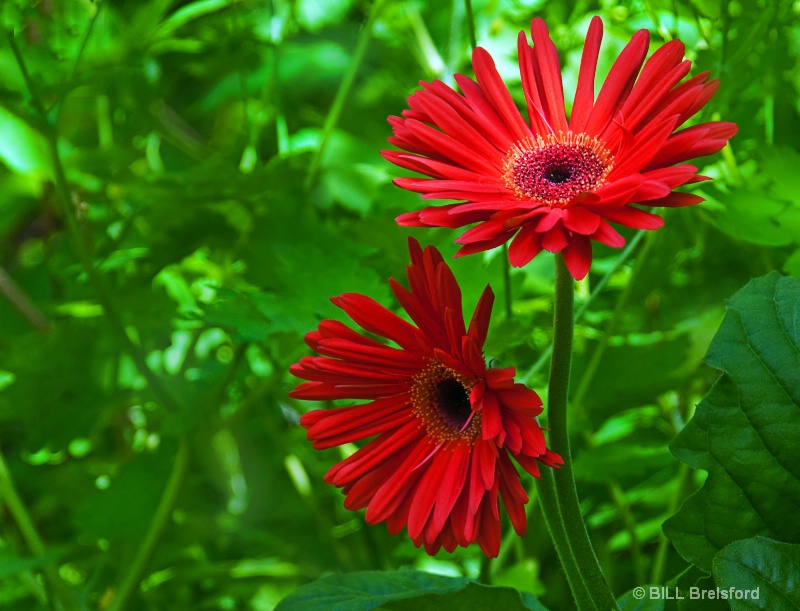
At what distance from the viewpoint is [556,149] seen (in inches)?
19.7

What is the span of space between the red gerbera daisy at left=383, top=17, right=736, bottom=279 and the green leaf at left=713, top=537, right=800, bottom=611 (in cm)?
19

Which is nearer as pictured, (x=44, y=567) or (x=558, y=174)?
(x=558, y=174)

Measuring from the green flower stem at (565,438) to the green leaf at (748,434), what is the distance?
0.07 metres

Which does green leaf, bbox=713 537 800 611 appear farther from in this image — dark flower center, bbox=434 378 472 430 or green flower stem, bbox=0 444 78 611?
green flower stem, bbox=0 444 78 611

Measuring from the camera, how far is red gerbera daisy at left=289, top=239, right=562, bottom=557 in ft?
1.32

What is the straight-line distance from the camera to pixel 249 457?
1.00 metres

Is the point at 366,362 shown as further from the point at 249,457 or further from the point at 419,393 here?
the point at 249,457

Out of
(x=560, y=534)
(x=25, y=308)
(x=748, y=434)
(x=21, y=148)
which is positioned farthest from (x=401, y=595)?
(x=21, y=148)

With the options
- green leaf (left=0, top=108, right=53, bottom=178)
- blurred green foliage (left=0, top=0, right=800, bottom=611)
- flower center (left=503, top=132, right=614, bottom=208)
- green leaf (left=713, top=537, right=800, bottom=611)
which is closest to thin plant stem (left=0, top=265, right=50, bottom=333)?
blurred green foliage (left=0, top=0, right=800, bottom=611)

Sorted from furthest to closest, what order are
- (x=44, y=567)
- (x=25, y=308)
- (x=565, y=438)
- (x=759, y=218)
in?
1. (x=25, y=308)
2. (x=44, y=567)
3. (x=759, y=218)
4. (x=565, y=438)

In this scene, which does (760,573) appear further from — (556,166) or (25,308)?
(25,308)

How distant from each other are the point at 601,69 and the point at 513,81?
0.10m

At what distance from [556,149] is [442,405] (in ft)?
0.51

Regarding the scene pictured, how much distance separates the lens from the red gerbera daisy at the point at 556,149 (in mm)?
374
